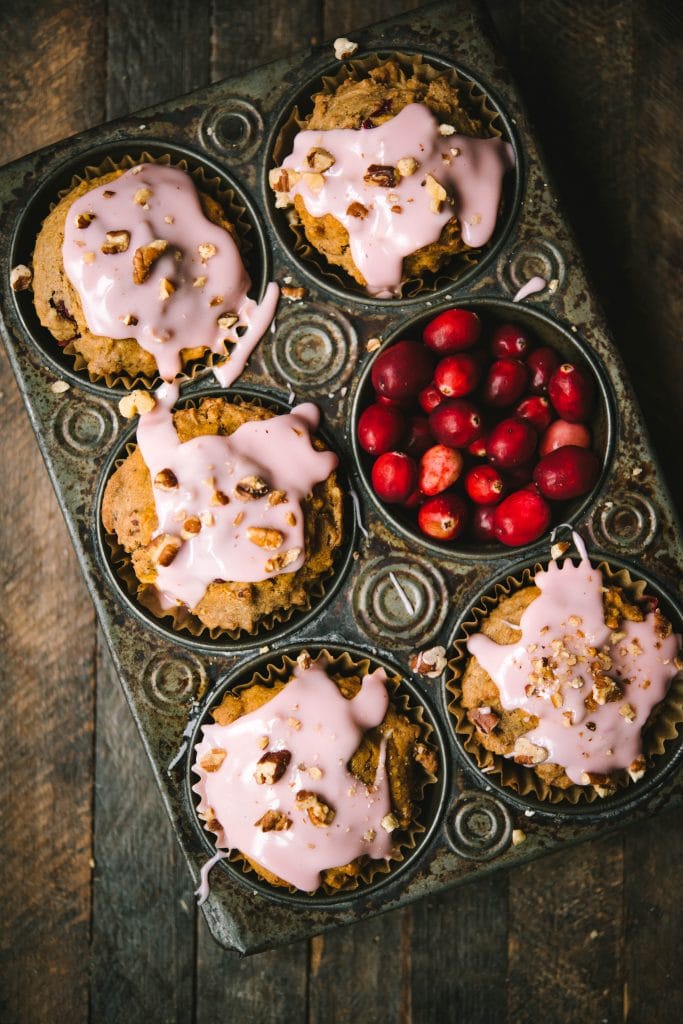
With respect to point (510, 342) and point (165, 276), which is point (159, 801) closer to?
point (165, 276)

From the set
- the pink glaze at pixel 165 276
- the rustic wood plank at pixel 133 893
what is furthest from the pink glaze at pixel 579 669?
the rustic wood plank at pixel 133 893

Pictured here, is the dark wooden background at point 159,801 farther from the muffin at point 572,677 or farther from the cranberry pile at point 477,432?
the muffin at point 572,677

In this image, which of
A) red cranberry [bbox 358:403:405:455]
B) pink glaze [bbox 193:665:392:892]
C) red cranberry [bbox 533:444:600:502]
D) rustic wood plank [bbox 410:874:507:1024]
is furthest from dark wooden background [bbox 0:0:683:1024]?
red cranberry [bbox 358:403:405:455]

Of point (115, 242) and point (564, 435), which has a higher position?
point (115, 242)

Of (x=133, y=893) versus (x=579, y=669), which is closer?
(x=579, y=669)

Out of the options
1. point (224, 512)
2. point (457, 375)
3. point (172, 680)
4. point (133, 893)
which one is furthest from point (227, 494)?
point (133, 893)
